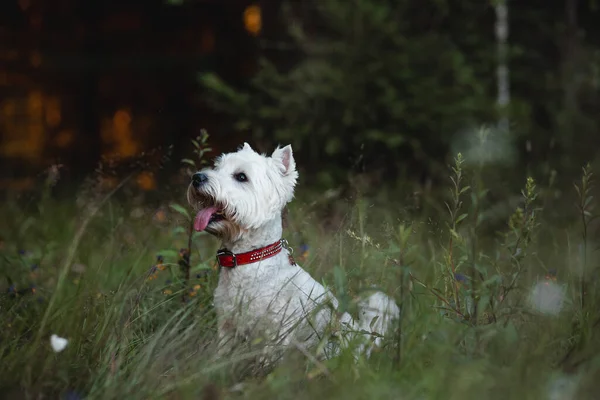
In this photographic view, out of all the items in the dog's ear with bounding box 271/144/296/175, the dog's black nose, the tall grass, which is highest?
the dog's ear with bounding box 271/144/296/175

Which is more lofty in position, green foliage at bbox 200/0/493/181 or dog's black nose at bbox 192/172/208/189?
green foliage at bbox 200/0/493/181

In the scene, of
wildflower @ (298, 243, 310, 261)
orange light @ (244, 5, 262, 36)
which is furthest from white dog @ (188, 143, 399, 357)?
orange light @ (244, 5, 262, 36)

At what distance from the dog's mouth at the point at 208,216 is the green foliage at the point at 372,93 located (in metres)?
3.26

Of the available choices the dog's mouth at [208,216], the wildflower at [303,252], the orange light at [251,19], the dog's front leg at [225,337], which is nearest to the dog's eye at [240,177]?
the dog's mouth at [208,216]

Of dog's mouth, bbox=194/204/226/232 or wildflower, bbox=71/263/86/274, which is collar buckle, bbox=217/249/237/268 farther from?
wildflower, bbox=71/263/86/274

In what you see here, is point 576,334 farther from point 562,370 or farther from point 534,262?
point 534,262

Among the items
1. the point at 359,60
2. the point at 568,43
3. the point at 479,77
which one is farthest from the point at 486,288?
the point at 568,43

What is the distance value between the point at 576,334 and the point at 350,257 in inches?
54.7

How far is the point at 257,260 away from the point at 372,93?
3.84m

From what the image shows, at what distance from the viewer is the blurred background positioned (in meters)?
7.21

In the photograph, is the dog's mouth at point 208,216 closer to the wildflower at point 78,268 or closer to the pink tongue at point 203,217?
the pink tongue at point 203,217

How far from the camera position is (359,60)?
7.27 metres

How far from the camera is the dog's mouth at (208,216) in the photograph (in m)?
3.86

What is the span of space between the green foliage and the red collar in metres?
3.23
